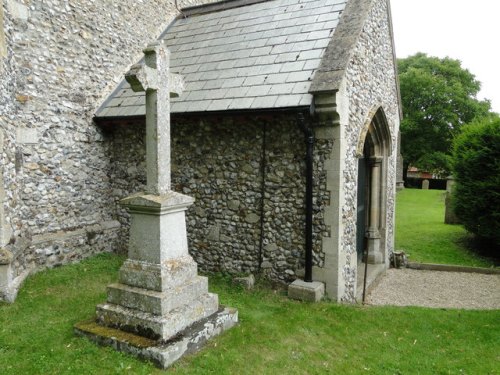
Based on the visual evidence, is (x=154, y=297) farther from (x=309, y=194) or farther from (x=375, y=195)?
(x=375, y=195)

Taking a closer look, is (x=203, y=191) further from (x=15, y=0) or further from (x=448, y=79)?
(x=448, y=79)

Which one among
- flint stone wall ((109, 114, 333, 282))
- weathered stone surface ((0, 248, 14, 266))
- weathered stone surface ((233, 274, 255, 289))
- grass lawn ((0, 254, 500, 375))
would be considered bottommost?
grass lawn ((0, 254, 500, 375))

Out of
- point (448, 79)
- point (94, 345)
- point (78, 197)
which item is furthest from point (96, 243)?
point (448, 79)

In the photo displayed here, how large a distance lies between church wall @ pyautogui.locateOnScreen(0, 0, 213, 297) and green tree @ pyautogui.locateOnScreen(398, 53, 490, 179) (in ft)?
92.1

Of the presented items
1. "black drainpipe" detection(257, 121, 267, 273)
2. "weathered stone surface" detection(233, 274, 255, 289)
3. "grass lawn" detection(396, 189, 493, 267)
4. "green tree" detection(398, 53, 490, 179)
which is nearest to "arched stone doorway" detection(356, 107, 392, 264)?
"grass lawn" detection(396, 189, 493, 267)

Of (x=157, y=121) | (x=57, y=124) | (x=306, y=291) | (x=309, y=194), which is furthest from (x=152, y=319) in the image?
(x=57, y=124)

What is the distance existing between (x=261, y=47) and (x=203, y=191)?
3141 millimetres

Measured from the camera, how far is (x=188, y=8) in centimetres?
1075

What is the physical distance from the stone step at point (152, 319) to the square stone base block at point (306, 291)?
6.57 ft

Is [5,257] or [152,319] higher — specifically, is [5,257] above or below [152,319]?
above

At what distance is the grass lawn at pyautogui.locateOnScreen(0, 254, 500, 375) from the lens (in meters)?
3.91

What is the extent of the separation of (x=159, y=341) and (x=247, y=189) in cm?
342

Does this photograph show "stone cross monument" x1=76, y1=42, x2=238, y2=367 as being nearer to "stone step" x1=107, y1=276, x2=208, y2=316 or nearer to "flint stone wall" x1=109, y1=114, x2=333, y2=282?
"stone step" x1=107, y1=276, x2=208, y2=316

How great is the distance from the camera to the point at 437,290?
812cm
